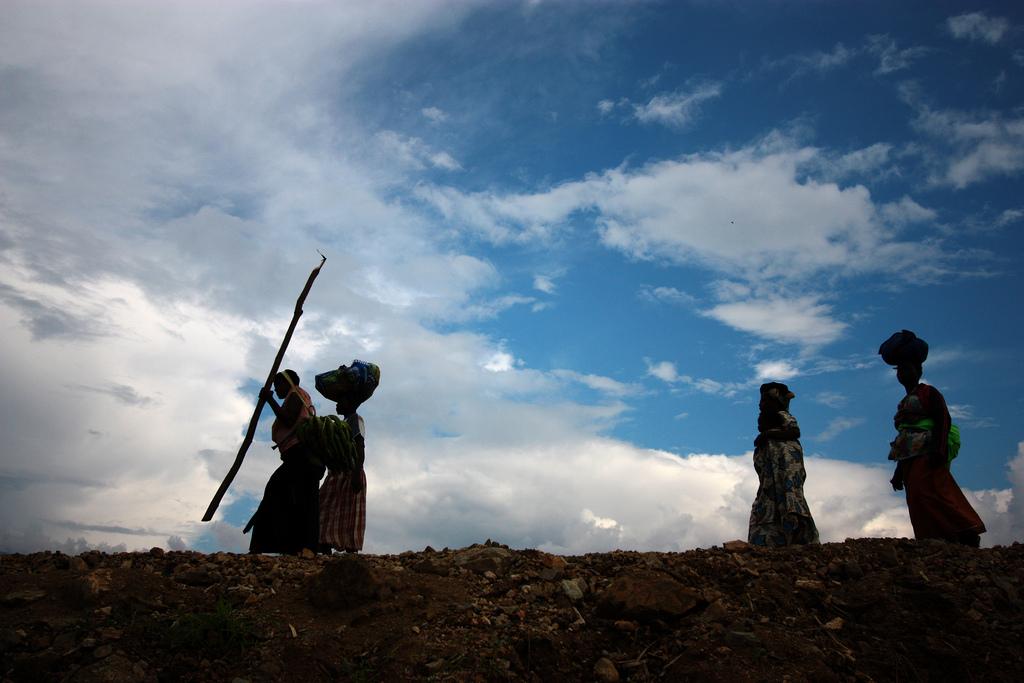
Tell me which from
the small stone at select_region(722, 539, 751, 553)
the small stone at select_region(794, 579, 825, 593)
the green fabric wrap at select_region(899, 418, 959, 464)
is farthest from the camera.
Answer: the green fabric wrap at select_region(899, 418, 959, 464)

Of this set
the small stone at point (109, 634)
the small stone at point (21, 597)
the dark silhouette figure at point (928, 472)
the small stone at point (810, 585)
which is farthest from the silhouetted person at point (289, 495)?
the dark silhouette figure at point (928, 472)

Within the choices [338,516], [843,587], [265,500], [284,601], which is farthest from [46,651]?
[843,587]

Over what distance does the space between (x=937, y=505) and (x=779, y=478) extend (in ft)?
5.63

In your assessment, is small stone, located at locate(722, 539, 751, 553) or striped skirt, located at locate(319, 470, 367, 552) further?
striped skirt, located at locate(319, 470, 367, 552)

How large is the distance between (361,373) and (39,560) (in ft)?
11.8

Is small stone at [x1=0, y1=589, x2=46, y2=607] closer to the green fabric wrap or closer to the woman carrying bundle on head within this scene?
the woman carrying bundle on head

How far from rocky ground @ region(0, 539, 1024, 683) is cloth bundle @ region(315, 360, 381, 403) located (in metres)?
2.67

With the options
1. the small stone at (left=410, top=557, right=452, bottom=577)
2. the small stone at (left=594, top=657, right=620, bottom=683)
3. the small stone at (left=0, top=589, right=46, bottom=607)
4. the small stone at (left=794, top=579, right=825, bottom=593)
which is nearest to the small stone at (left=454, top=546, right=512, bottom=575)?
the small stone at (left=410, top=557, right=452, bottom=577)

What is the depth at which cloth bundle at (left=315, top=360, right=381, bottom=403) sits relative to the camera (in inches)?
337

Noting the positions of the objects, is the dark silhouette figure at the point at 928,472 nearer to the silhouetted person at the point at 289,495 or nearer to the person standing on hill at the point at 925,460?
the person standing on hill at the point at 925,460

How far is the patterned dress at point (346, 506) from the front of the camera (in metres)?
→ 8.37

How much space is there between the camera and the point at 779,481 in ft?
30.0

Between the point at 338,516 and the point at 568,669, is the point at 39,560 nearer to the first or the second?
the point at 338,516

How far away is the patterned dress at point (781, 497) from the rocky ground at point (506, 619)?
2559 millimetres
